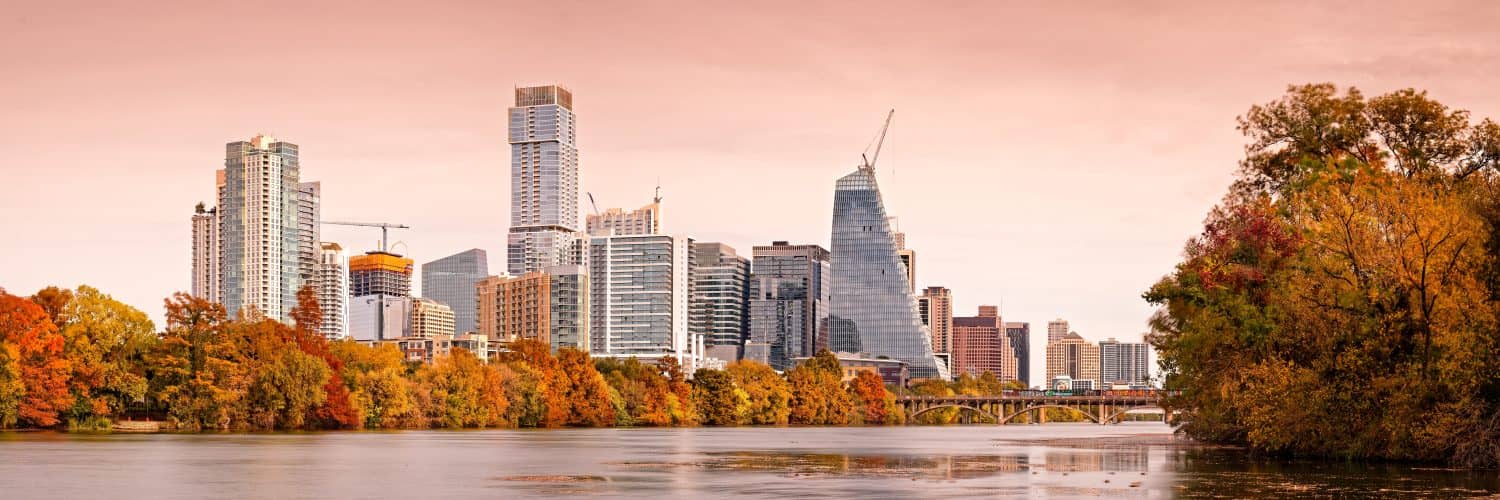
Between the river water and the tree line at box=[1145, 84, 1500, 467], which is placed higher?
the tree line at box=[1145, 84, 1500, 467]

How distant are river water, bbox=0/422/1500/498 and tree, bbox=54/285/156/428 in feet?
120

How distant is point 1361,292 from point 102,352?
97065 mm

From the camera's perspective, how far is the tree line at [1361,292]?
54125mm

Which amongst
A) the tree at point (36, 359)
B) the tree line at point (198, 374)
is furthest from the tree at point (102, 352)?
the tree at point (36, 359)

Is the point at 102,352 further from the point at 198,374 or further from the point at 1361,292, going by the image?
the point at 1361,292

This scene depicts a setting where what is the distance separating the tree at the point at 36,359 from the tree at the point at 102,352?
1.91m

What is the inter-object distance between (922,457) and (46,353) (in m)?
70.1

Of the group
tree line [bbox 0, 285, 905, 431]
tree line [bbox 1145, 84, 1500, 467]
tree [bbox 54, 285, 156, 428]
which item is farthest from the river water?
tree [bbox 54, 285, 156, 428]

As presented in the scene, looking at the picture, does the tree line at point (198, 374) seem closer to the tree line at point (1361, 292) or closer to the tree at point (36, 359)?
the tree at point (36, 359)

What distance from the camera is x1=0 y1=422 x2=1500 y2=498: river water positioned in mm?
45000

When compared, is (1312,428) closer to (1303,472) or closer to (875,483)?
(1303,472)

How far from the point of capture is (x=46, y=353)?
114062 millimetres

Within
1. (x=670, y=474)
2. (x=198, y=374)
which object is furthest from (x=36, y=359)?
(x=670, y=474)

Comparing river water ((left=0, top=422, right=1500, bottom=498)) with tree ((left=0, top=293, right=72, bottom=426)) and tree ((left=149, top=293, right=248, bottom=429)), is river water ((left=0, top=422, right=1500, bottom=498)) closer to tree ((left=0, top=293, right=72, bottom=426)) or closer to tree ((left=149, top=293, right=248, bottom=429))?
tree ((left=0, top=293, right=72, bottom=426))
